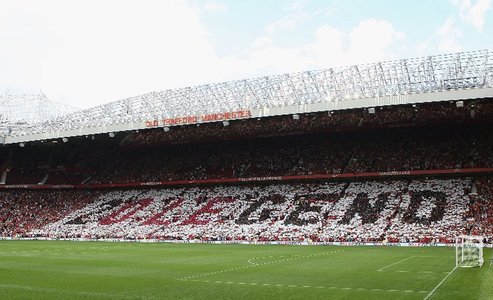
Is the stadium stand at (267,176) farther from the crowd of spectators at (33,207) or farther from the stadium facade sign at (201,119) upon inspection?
the stadium facade sign at (201,119)

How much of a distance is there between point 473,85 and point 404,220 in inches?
508

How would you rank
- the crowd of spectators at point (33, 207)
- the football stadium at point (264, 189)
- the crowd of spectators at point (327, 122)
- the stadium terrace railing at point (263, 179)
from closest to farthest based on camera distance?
the football stadium at point (264, 189) < the stadium terrace railing at point (263, 179) < the crowd of spectators at point (327, 122) < the crowd of spectators at point (33, 207)

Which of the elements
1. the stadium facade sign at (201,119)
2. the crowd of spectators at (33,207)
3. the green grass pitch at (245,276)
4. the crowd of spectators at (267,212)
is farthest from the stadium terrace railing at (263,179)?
the green grass pitch at (245,276)

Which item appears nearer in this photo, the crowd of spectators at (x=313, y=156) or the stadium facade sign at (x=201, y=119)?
the stadium facade sign at (x=201, y=119)

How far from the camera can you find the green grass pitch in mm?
19656

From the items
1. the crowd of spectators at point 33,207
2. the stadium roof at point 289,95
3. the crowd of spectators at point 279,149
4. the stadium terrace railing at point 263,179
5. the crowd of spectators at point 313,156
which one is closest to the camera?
the stadium roof at point 289,95

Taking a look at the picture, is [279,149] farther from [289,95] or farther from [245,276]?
[245,276]

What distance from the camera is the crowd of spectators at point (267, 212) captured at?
4547cm

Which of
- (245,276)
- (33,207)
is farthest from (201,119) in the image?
(245,276)

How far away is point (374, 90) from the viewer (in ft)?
160

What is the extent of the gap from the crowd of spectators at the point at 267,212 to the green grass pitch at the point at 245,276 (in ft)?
34.0

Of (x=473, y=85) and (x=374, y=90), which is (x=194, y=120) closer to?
(x=374, y=90)

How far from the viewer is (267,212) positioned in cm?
5428

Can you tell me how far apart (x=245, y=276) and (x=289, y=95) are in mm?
29821
